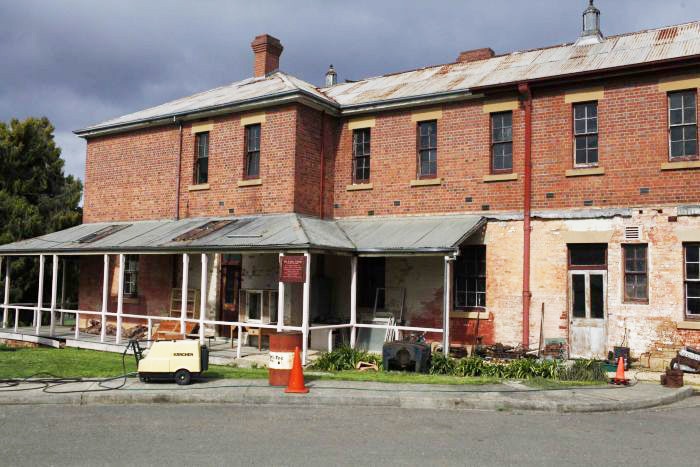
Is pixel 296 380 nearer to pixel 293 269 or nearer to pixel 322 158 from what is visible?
pixel 293 269

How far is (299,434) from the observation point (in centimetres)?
864

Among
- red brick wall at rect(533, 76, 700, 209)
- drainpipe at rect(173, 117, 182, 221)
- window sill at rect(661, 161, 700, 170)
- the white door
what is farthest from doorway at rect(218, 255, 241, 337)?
window sill at rect(661, 161, 700, 170)

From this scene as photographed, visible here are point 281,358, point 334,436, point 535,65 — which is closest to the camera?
point 334,436

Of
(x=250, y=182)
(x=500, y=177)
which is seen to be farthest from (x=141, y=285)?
(x=500, y=177)

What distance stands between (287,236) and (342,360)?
3.17m

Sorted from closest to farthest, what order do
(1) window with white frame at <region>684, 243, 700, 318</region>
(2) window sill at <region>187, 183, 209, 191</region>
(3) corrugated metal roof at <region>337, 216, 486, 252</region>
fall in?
(1) window with white frame at <region>684, 243, 700, 318</region>
(3) corrugated metal roof at <region>337, 216, 486, 252</region>
(2) window sill at <region>187, 183, 209, 191</region>

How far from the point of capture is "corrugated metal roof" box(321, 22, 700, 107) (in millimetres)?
15641

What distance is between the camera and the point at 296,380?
1113cm

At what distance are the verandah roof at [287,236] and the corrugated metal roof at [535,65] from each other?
3.36 metres

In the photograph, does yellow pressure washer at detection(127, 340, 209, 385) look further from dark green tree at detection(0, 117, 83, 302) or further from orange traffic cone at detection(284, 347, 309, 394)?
dark green tree at detection(0, 117, 83, 302)

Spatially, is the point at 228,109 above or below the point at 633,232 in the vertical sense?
above

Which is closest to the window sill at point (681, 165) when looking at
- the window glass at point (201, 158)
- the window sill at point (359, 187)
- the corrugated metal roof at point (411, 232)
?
the corrugated metal roof at point (411, 232)

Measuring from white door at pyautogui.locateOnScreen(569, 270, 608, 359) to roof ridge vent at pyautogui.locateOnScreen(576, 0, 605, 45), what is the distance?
6856mm

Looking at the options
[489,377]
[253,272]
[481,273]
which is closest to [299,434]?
[489,377]
